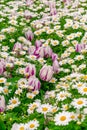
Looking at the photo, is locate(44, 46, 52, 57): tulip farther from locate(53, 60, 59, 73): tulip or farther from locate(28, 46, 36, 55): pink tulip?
locate(53, 60, 59, 73): tulip

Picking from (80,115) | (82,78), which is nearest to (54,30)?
(82,78)

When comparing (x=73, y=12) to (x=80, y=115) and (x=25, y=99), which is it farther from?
(x=80, y=115)

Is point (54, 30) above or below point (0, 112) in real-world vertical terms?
above

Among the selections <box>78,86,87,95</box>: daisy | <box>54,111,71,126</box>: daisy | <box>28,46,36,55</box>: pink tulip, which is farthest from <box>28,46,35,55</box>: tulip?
<box>54,111,71,126</box>: daisy

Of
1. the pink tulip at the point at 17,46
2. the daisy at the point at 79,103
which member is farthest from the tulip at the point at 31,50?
the daisy at the point at 79,103

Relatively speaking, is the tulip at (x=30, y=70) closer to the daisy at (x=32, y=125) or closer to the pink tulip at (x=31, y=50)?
the pink tulip at (x=31, y=50)

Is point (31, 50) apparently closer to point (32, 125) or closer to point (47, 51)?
point (47, 51)
